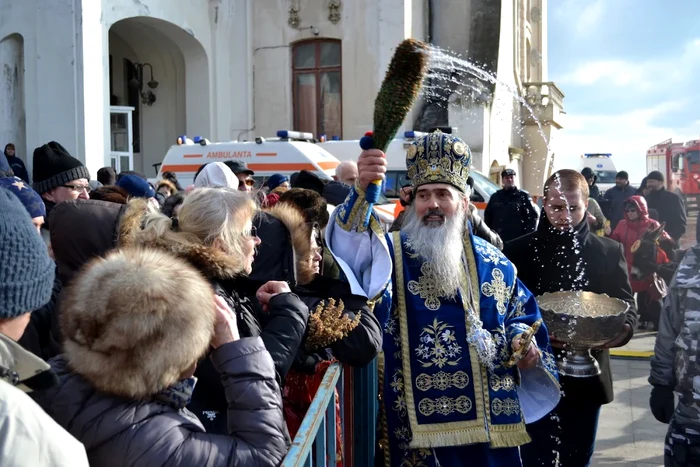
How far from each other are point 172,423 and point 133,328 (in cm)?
25

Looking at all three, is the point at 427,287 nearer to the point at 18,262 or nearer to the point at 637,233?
the point at 18,262

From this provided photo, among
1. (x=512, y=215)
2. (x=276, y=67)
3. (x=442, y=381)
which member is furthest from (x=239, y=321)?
(x=276, y=67)

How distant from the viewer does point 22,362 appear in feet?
4.69

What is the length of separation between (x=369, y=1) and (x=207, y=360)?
48.6 feet

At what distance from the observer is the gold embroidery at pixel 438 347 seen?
10.1ft

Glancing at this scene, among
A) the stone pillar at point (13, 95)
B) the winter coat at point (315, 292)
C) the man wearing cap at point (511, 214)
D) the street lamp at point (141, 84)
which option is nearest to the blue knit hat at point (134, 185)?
the winter coat at point (315, 292)

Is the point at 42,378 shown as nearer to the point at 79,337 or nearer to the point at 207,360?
the point at 79,337

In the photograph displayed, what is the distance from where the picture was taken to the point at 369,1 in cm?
1588

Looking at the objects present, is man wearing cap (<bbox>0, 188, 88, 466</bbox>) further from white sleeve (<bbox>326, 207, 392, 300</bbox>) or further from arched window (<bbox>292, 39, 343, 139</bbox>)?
arched window (<bbox>292, 39, 343, 139</bbox>)

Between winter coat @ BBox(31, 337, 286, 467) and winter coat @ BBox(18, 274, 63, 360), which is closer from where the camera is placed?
winter coat @ BBox(31, 337, 286, 467)

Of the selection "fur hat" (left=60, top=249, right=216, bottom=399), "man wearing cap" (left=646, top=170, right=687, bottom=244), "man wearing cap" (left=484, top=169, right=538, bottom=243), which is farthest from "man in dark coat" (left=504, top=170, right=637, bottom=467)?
"man wearing cap" (left=646, top=170, right=687, bottom=244)

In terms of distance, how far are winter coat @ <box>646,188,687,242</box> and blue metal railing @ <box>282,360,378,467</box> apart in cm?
961

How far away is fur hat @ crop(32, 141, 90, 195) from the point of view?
463 centimetres

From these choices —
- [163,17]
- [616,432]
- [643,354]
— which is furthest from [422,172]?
[163,17]
